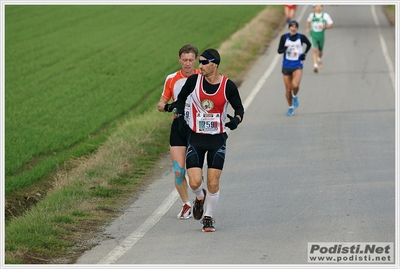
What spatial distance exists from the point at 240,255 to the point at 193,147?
1625 millimetres

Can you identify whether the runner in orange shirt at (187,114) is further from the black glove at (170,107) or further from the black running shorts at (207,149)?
the black running shorts at (207,149)

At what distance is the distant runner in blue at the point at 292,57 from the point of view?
57.3 ft

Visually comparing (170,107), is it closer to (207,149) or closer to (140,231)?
(207,149)

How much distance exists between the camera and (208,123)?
30.3 ft

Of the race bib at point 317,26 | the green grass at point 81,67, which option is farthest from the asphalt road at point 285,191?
the green grass at point 81,67

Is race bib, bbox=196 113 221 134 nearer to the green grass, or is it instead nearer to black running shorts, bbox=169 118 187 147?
black running shorts, bbox=169 118 187 147

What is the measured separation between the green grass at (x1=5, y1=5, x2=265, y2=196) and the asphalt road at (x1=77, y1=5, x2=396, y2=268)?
3165mm

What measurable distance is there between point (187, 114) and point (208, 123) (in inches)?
12.6

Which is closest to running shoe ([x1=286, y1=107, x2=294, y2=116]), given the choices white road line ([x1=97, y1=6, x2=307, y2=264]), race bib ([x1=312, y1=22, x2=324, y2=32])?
race bib ([x1=312, y1=22, x2=324, y2=32])

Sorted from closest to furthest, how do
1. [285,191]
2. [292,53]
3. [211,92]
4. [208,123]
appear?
[211,92]
[208,123]
[285,191]
[292,53]

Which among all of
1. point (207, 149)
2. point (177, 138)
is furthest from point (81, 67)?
point (207, 149)

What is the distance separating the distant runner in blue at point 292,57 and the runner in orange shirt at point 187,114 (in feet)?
25.6

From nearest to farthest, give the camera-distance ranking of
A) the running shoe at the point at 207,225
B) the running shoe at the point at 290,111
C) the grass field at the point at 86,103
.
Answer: the running shoe at the point at 207,225 → the grass field at the point at 86,103 → the running shoe at the point at 290,111

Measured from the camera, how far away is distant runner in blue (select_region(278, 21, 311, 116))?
17469mm
